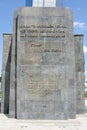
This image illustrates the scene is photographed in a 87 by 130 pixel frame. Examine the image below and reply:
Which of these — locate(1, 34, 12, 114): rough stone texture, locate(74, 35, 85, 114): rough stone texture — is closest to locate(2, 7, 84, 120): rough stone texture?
locate(74, 35, 85, 114): rough stone texture

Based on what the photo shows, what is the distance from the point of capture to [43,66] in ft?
52.6

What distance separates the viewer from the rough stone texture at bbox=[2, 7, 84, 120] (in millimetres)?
15828

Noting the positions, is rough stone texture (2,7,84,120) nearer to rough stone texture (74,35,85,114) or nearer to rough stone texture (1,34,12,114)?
rough stone texture (74,35,85,114)

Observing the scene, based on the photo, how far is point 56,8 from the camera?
16.6m

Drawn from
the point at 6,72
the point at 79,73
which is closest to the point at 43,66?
the point at 79,73

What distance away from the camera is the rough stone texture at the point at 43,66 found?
15.8 meters

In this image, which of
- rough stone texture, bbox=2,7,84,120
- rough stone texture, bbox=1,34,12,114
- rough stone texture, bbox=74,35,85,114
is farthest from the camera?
rough stone texture, bbox=1,34,12,114

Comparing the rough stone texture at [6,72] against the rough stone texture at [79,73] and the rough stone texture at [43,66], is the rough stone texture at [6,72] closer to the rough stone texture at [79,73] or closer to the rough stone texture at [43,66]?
the rough stone texture at [43,66]

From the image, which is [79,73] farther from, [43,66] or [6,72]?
[6,72]

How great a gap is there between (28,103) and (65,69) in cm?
342

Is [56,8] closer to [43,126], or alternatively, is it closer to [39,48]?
[39,48]

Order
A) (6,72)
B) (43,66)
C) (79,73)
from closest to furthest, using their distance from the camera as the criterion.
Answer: (43,66)
(79,73)
(6,72)

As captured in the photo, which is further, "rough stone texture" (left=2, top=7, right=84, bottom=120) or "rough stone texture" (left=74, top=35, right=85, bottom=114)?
"rough stone texture" (left=74, top=35, right=85, bottom=114)

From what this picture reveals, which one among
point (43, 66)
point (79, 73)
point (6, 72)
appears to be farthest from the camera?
point (6, 72)
